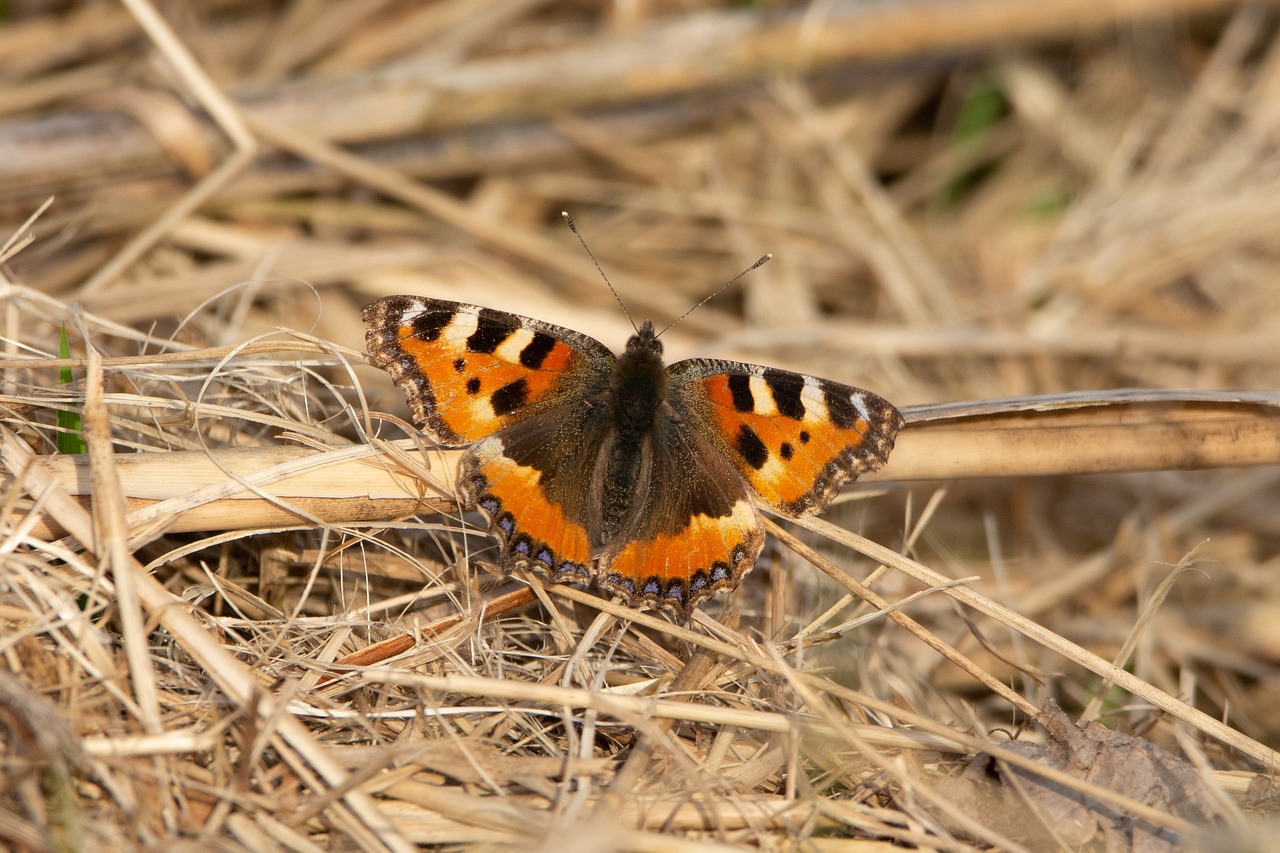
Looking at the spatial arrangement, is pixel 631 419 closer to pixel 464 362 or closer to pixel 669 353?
pixel 464 362

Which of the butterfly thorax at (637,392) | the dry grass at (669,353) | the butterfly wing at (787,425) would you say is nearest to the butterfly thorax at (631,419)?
the butterfly thorax at (637,392)

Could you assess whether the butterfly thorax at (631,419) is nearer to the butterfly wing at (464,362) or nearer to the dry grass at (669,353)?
the butterfly wing at (464,362)

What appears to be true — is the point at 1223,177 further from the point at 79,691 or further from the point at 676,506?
the point at 79,691

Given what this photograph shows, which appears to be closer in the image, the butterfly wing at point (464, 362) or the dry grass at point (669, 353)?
the dry grass at point (669, 353)

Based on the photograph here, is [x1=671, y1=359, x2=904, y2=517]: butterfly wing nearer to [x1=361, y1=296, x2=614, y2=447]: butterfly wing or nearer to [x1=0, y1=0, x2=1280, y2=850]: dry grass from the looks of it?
[x1=0, y1=0, x2=1280, y2=850]: dry grass

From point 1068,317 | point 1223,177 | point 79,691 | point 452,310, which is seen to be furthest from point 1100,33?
point 79,691

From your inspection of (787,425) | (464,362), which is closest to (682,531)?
(787,425)
